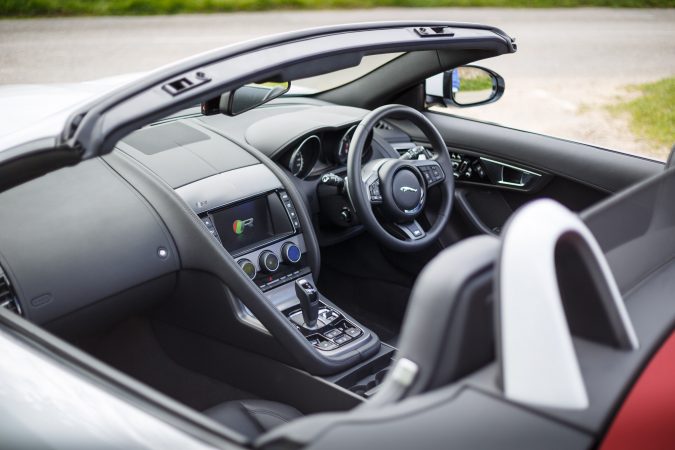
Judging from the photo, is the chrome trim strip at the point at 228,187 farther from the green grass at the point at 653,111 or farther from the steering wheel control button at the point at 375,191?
the green grass at the point at 653,111

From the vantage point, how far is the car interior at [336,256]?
1260 mm

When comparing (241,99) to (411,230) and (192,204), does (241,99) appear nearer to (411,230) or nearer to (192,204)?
(192,204)

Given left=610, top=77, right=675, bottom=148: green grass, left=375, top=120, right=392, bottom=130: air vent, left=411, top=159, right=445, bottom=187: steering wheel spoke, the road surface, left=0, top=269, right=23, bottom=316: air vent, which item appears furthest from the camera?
the road surface

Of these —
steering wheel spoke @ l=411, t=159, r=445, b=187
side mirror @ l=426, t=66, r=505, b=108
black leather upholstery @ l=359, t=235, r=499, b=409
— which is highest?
black leather upholstery @ l=359, t=235, r=499, b=409

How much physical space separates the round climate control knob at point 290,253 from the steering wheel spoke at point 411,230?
0.44 meters

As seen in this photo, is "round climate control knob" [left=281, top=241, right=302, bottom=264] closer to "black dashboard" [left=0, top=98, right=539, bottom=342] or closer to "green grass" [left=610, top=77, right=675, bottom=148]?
"black dashboard" [left=0, top=98, right=539, bottom=342]

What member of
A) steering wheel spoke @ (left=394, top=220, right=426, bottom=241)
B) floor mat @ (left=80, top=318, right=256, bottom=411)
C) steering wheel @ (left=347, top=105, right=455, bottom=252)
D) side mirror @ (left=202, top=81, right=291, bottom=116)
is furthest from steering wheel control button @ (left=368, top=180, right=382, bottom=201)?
floor mat @ (left=80, top=318, right=256, bottom=411)

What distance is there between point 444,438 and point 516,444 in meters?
0.11

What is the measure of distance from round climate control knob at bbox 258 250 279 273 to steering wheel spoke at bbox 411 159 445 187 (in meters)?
0.75

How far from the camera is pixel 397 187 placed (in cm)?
329

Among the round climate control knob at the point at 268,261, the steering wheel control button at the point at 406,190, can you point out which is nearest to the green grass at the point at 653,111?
the steering wheel control button at the point at 406,190

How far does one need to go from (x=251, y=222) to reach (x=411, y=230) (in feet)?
2.26

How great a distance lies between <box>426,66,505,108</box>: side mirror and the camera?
3742mm

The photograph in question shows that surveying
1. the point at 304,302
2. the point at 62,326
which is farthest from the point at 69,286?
the point at 304,302
